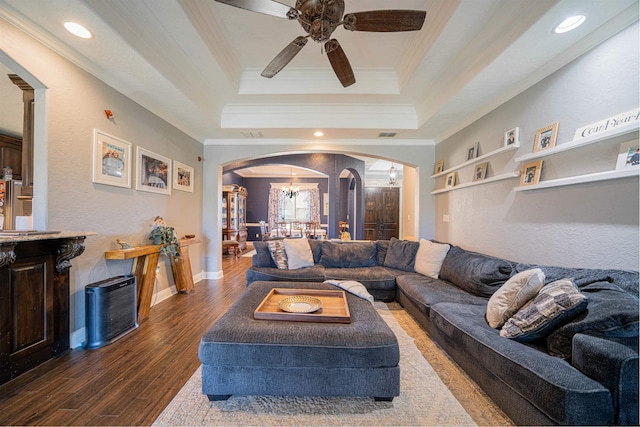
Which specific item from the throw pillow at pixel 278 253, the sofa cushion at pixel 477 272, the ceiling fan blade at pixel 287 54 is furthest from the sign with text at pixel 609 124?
the throw pillow at pixel 278 253

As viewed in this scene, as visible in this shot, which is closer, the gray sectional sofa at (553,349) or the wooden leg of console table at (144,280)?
the gray sectional sofa at (553,349)

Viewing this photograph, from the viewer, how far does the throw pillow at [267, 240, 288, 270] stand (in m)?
3.59

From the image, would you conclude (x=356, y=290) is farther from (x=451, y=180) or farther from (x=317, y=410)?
(x=451, y=180)

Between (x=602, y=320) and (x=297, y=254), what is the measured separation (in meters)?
2.98

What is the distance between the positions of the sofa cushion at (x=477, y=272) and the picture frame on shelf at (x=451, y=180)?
46.6 inches

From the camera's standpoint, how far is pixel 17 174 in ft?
11.7

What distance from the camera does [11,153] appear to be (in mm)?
3426

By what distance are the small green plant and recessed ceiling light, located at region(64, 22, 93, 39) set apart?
1.97 m

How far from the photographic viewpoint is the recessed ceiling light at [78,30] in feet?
6.05

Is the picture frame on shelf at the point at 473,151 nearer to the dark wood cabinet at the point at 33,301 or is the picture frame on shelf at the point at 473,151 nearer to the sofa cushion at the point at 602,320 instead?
the sofa cushion at the point at 602,320

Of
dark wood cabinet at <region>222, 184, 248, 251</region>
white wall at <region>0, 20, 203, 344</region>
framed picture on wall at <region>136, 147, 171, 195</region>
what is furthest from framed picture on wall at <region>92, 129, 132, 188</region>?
dark wood cabinet at <region>222, 184, 248, 251</region>

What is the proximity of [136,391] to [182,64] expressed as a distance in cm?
296

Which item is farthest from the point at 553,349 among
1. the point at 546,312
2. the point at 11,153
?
the point at 11,153

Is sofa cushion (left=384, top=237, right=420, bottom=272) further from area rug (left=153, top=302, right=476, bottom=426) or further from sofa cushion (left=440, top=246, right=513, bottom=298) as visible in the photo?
area rug (left=153, top=302, right=476, bottom=426)
